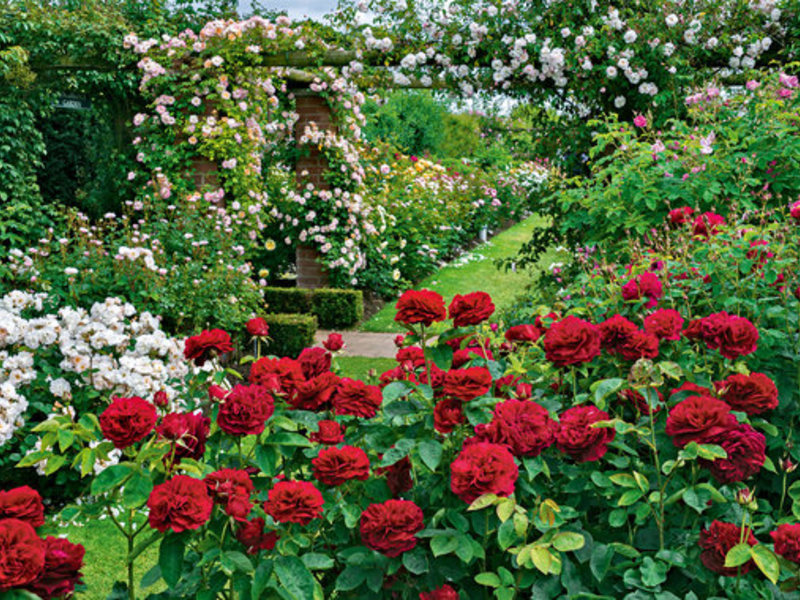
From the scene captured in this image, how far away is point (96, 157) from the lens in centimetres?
876

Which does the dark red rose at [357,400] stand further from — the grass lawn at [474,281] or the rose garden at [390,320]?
the grass lawn at [474,281]

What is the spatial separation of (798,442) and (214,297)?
4.06 metres

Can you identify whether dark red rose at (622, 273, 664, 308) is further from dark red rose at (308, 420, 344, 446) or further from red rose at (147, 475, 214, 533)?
red rose at (147, 475, 214, 533)

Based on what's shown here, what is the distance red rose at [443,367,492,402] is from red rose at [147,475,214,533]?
0.50 m

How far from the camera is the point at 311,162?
8.53 meters

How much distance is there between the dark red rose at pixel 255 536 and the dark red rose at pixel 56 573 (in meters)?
0.27

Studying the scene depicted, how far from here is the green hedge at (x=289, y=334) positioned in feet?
21.1

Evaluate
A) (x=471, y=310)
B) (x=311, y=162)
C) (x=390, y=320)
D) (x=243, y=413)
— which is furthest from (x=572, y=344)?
(x=311, y=162)

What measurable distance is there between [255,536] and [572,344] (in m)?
0.73

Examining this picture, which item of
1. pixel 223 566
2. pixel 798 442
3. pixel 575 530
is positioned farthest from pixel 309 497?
pixel 798 442

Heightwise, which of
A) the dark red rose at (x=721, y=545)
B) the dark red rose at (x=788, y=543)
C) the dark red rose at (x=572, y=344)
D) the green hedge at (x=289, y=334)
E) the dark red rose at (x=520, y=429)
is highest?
the dark red rose at (x=572, y=344)

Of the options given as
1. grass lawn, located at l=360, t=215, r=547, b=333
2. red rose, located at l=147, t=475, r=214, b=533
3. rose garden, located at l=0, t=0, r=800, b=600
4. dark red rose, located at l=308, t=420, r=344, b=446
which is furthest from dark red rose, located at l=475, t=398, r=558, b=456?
grass lawn, located at l=360, t=215, r=547, b=333

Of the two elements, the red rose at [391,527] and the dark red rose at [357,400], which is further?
the dark red rose at [357,400]

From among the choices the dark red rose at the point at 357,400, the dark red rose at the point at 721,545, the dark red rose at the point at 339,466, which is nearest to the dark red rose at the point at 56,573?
the dark red rose at the point at 339,466
